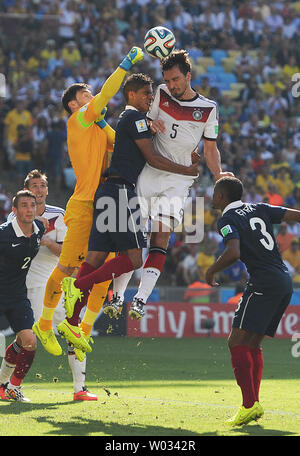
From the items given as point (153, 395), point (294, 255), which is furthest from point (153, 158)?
point (294, 255)

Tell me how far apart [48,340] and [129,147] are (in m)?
2.02

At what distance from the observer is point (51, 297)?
9.25m

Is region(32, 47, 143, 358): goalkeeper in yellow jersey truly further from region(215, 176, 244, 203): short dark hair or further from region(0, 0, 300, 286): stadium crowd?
region(0, 0, 300, 286): stadium crowd

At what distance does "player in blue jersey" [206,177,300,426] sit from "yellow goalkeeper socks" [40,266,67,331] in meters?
2.05

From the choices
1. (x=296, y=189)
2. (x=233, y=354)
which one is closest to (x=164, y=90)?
(x=233, y=354)


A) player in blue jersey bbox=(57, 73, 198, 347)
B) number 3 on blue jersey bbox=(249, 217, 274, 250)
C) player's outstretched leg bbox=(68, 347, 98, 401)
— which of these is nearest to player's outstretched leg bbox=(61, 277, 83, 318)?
player in blue jersey bbox=(57, 73, 198, 347)

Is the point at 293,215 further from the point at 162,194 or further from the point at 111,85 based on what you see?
the point at 111,85

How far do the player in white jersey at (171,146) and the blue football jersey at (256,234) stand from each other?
0.95 metres

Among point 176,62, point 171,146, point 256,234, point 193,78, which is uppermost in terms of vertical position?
point 193,78

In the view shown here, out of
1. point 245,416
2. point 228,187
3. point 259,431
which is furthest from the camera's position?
point 228,187

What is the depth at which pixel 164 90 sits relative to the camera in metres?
8.88

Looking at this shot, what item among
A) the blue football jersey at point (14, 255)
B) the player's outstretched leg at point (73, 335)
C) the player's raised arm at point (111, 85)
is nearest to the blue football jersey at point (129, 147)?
the player's raised arm at point (111, 85)

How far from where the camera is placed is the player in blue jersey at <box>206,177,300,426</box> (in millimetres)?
7613
